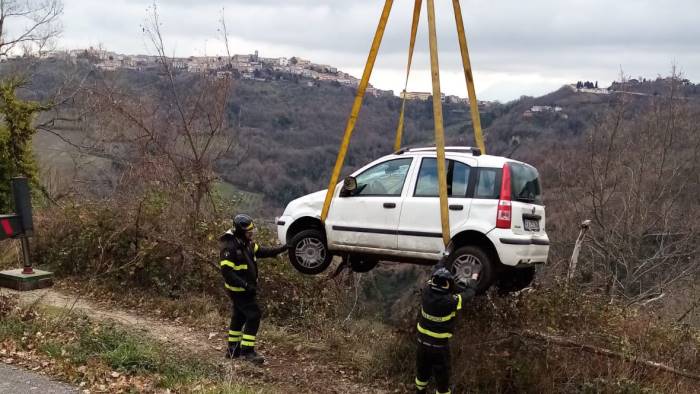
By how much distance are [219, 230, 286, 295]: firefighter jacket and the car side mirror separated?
1.16m

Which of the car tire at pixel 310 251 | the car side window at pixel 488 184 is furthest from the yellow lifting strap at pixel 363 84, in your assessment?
the car side window at pixel 488 184

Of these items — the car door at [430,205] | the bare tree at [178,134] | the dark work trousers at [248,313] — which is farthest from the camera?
the bare tree at [178,134]

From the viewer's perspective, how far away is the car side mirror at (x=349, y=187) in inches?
284

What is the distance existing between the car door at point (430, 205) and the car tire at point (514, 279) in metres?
1.26

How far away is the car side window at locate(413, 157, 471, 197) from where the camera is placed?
6582 mm

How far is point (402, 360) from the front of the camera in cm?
815

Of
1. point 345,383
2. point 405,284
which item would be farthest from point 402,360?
point 405,284

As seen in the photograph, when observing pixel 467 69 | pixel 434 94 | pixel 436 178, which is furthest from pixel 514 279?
pixel 467 69

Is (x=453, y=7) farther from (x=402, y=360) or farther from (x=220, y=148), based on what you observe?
(x=220, y=148)

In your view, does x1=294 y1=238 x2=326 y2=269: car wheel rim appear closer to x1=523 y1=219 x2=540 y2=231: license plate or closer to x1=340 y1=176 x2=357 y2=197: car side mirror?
x1=340 y1=176 x2=357 y2=197: car side mirror

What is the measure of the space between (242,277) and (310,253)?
988 millimetres

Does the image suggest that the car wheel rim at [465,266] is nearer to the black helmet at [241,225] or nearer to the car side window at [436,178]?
the car side window at [436,178]

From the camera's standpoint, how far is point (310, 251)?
7578mm

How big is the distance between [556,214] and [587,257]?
9.03 feet
